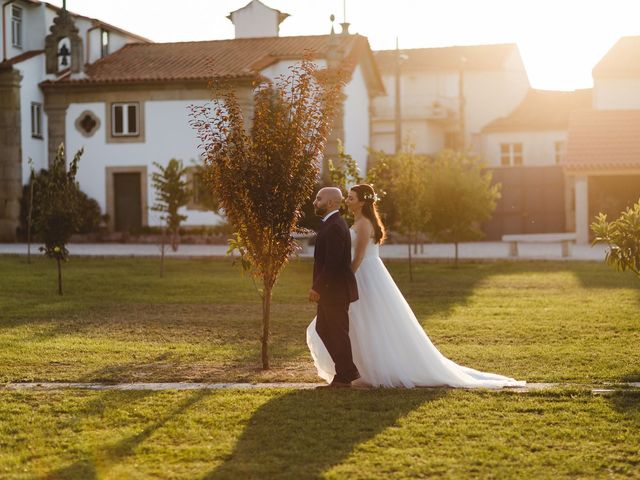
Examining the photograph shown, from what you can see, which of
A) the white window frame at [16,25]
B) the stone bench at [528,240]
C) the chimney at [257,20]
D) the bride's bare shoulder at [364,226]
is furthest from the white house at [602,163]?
the bride's bare shoulder at [364,226]

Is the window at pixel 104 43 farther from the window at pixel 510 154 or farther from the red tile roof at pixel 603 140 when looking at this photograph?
the window at pixel 510 154

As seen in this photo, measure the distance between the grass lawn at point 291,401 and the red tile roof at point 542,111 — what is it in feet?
132

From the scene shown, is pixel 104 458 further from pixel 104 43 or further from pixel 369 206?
pixel 104 43

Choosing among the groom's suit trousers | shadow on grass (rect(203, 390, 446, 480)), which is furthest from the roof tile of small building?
shadow on grass (rect(203, 390, 446, 480))

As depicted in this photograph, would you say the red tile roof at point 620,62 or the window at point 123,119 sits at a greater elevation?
the red tile roof at point 620,62

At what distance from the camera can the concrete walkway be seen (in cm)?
3052

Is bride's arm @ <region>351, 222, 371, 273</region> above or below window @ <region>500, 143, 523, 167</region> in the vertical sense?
below

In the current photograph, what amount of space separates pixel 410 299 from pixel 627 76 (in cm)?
3711

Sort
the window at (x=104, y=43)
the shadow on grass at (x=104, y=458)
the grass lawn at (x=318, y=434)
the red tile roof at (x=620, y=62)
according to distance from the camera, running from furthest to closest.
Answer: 1. the red tile roof at (x=620, y=62)
2. the window at (x=104, y=43)
3. the grass lawn at (x=318, y=434)
4. the shadow on grass at (x=104, y=458)

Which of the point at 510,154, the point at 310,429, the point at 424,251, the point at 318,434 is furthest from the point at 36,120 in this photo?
the point at 318,434

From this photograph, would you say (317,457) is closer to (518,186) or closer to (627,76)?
(518,186)

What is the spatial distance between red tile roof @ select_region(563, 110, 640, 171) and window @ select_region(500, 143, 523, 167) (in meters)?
17.1

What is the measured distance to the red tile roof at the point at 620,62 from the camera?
5331 cm

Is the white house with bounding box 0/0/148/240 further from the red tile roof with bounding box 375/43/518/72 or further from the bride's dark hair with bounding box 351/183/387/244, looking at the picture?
the bride's dark hair with bounding box 351/183/387/244
